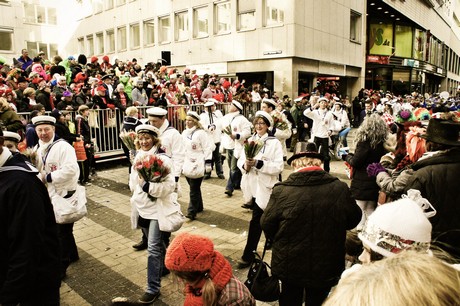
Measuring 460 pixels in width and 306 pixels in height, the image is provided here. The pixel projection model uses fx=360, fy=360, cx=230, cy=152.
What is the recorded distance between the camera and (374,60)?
35719 millimetres

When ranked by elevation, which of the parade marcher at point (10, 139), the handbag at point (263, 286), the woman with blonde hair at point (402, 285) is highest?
the parade marcher at point (10, 139)

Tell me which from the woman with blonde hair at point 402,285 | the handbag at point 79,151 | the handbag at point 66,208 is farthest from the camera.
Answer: the handbag at point 79,151

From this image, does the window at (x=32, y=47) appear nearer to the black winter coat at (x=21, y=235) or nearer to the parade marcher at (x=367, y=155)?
the parade marcher at (x=367, y=155)

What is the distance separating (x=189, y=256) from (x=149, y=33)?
1220 inches

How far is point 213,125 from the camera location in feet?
34.1

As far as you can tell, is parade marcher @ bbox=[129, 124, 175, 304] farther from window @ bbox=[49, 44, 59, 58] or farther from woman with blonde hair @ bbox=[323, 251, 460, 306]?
window @ bbox=[49, 44, 59, 58]

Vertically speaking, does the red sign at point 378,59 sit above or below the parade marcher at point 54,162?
above

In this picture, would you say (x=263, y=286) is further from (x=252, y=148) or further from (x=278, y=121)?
(x=278, y=121)

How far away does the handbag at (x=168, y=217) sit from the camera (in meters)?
4.36

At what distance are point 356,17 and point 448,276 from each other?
Result: 31.7 metres

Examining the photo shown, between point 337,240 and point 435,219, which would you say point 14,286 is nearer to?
point 337,240

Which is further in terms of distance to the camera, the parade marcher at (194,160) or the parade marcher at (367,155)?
the parade marcher at (194,160)

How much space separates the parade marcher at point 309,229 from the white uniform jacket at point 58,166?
287cm

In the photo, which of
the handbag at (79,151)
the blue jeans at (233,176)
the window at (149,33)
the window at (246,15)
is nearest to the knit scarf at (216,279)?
the blue jeans at (233,176)
